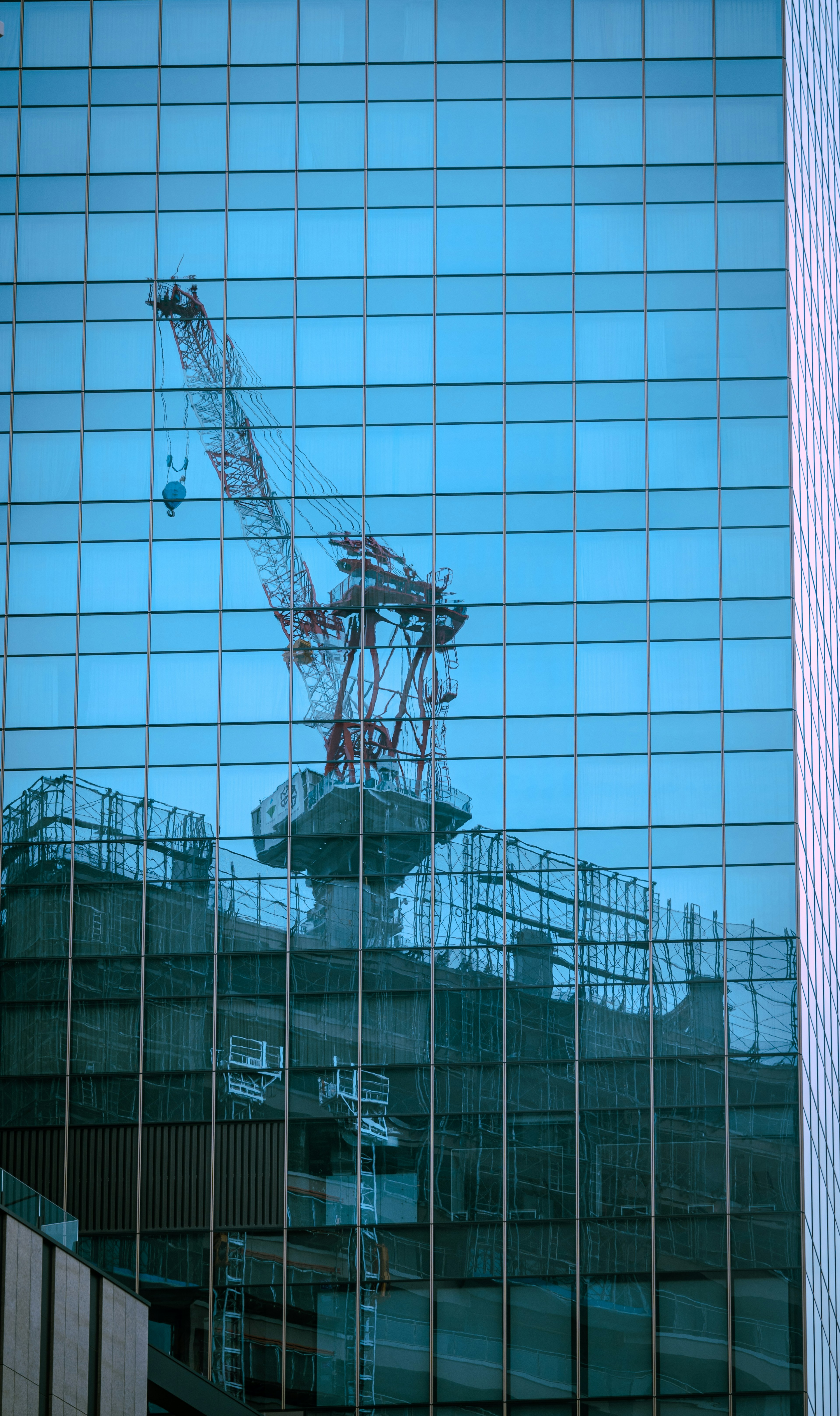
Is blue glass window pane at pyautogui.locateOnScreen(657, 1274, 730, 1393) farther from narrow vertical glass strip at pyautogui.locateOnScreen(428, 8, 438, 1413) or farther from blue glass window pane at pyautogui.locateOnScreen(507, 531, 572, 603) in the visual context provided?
blue glass window pane at pyautogui.locateOnScreen(507, 531, 572, 603)

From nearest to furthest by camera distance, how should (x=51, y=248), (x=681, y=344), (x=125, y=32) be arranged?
(x=681, y=344)
(x=51, y=248)
(x=125, y=32)

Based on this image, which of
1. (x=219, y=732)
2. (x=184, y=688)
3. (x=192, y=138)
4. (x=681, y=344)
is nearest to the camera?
(x=219, y=732)

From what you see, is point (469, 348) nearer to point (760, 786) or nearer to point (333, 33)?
point (333, 33)

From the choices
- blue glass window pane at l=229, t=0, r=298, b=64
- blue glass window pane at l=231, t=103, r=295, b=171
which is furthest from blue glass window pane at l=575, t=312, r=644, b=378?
blue glass window pane at l=229, t=0, r=298, b=64

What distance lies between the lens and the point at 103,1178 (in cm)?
4522

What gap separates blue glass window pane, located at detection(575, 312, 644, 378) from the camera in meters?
48.3

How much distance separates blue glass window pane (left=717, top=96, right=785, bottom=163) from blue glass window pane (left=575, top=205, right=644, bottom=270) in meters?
3.19

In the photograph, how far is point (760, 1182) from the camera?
44.7 meters

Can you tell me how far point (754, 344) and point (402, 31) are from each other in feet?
44.7

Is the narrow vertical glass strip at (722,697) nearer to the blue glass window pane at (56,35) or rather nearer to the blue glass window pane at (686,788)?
the blue glass window pane at (686,788)

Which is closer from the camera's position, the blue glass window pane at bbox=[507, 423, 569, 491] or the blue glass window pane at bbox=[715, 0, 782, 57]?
the blue glass window pane at bbox=[507, 423, 569, 491]

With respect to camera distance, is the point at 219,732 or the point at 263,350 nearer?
the point at 219,732

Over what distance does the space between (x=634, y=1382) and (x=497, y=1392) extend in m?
3.47

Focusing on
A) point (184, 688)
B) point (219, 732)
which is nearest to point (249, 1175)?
point (219, 732)
